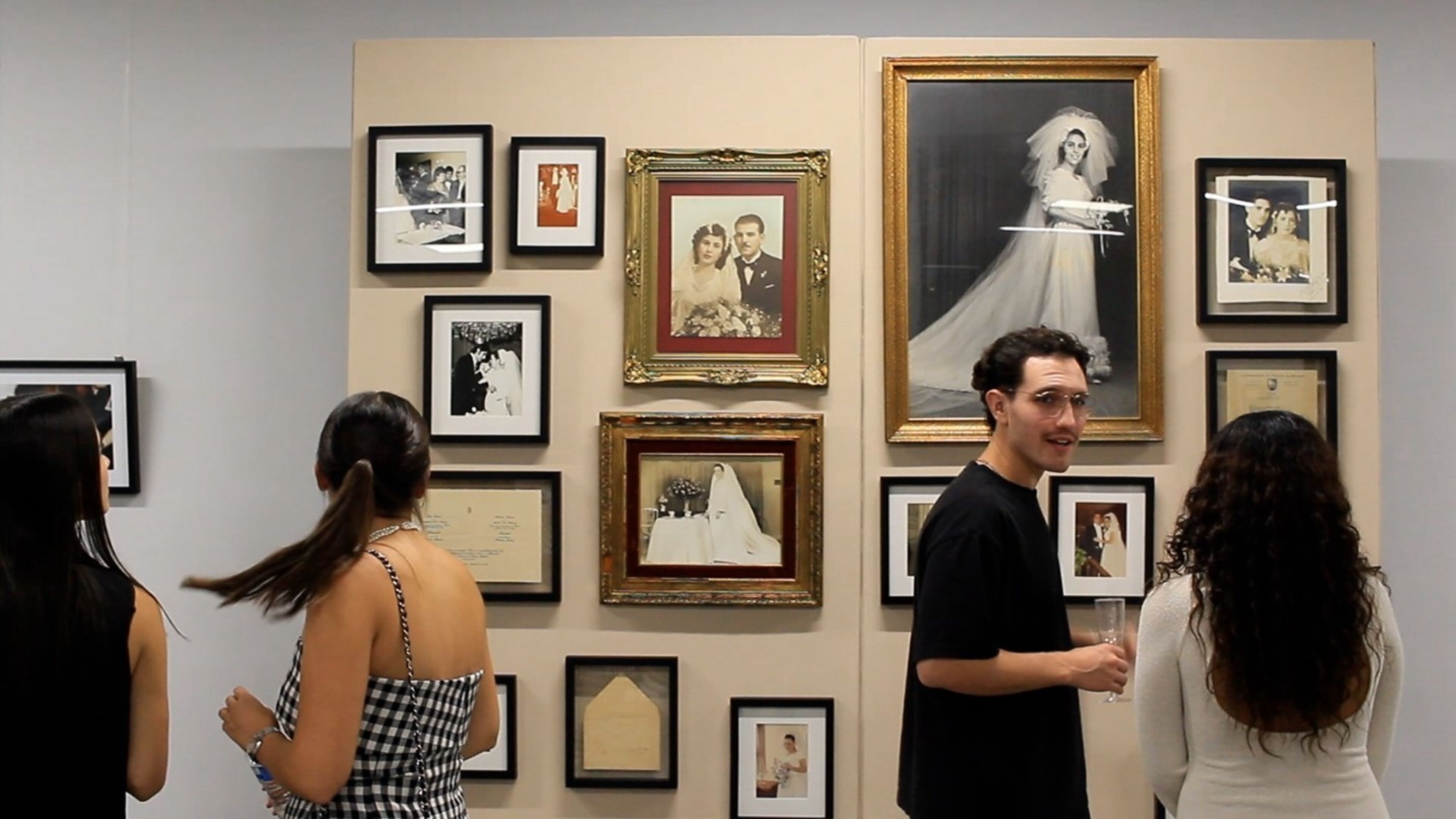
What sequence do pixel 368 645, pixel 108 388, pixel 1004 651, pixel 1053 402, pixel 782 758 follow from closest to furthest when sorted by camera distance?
pixel 368 645 → pixel 1004 651 → pixel 1053 402 → pixel 782 758 → pixel 108 388

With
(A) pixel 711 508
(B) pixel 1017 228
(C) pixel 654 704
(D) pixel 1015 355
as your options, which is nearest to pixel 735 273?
(A) pixel 711 508

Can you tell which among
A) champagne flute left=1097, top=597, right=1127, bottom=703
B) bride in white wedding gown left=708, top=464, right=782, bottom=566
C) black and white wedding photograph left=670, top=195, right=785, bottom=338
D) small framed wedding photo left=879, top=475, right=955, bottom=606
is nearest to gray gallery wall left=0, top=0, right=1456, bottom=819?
black and white wedding photograph left=670, top=195, right=785, bottom=338

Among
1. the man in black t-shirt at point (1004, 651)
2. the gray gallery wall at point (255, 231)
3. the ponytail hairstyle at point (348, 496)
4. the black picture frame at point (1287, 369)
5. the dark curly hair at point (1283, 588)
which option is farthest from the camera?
the gray gallery wall at point (255, 231)

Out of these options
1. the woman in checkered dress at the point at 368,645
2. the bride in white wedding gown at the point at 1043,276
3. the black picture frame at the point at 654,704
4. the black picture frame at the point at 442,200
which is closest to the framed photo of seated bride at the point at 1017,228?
the bride in white wedding gown at the point at 1043,276

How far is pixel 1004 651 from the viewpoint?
2223 mm

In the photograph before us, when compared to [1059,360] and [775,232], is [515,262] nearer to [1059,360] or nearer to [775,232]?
[775,232]

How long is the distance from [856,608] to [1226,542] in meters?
1.34

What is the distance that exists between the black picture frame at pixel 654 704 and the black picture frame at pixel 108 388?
55.6 inches

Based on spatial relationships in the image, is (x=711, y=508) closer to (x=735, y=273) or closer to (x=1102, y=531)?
(x=735, y=273)

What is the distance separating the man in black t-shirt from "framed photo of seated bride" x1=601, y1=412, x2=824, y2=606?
84 cm

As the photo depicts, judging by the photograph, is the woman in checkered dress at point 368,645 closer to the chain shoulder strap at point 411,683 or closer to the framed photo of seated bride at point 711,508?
the chain shoulder strap at point 411,683

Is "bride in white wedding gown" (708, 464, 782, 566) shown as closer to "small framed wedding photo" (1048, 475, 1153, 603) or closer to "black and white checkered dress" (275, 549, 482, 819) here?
"small framed wedding photo" (1048, 475, 1153, 603)

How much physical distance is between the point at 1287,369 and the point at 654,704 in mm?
1798

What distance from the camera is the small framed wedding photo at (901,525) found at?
3162mm
